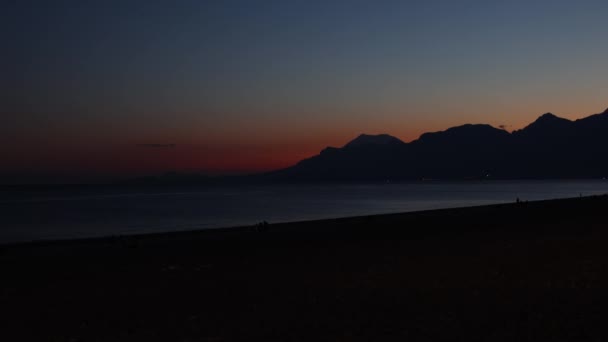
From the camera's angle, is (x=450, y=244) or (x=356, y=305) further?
(x=450, y=244)

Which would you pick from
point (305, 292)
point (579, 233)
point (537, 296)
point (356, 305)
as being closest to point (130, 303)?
point (305, 292)

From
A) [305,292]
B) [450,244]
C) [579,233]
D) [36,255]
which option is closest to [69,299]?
[305,292]

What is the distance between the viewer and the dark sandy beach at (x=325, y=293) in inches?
324

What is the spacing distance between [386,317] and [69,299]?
21.9 feet

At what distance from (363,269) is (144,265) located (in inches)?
273

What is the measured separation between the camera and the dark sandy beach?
8242 millimetres

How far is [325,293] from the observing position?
36.0ft

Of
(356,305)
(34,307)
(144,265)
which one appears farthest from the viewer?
(144,265)

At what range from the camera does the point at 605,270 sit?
39.3 feet

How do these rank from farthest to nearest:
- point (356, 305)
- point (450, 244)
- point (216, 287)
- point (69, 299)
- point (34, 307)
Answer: point (450, 244) < point (216, 287) < point (69, 299) < point (34, 307) < point (356, 305)

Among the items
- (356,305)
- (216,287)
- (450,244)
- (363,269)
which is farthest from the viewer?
(450,244)

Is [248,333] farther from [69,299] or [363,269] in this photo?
[363,269]

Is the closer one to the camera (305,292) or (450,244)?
(305,292)

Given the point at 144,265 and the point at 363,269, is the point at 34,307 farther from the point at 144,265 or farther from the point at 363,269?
the point at 363,269
